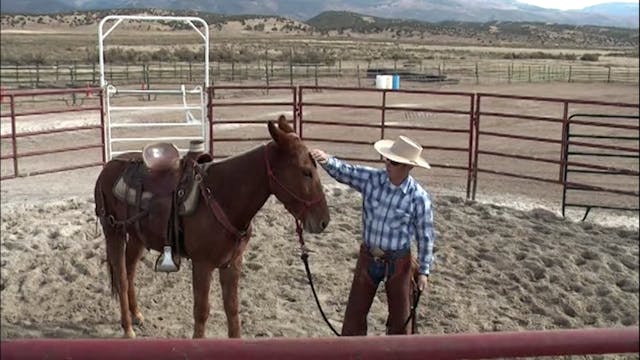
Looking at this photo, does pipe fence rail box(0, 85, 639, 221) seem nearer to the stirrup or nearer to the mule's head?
the stirrup

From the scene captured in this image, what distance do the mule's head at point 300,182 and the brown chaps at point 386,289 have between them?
0.33 metres

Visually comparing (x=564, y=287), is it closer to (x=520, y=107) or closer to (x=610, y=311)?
(x=610, y=311)

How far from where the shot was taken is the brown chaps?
3543 mm

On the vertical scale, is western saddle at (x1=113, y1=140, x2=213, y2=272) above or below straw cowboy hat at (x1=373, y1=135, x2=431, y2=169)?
below

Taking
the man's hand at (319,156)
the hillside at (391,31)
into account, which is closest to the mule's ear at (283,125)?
the man's hand at (319,156)

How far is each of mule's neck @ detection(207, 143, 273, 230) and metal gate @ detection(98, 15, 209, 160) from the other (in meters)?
4.09

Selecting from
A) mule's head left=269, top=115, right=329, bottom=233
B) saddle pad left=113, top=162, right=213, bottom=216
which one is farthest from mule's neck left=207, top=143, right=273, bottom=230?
mule's head left=269, top=115, right=329, bottom=233

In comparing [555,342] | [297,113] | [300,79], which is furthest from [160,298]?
[300,79]

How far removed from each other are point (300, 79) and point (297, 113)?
2522 cm

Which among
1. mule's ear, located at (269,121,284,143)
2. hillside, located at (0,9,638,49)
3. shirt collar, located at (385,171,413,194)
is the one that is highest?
hillside, located at (0,9,638,49)

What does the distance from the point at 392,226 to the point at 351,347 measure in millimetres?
2033

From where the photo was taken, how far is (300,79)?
33.6 metres

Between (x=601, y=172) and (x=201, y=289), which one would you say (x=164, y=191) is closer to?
(x=201, y=289)

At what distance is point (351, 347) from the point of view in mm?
1441
